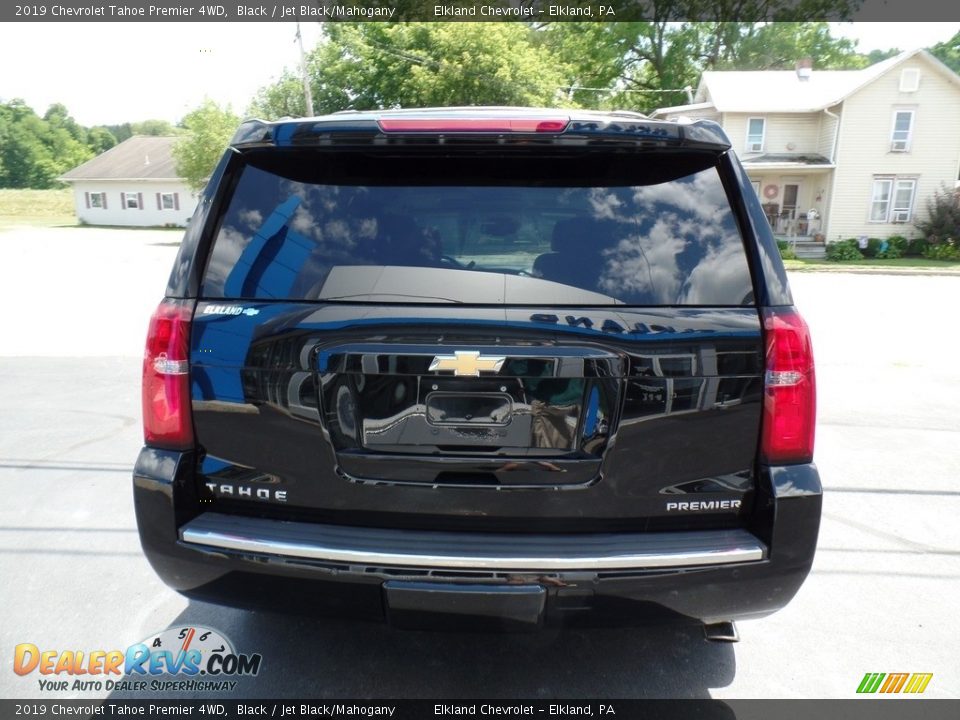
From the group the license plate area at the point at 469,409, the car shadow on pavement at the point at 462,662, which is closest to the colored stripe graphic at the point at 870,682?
the car shadow on pavement at the point at 462,662

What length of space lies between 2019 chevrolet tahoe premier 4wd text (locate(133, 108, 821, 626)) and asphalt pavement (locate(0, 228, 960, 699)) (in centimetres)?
44

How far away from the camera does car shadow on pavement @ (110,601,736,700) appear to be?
2.67m

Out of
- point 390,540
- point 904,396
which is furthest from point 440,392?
point 904,396

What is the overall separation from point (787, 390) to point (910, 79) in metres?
33.5

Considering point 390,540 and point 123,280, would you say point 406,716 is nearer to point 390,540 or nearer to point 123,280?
point 390,540

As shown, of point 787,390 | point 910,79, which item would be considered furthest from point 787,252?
point 787,390

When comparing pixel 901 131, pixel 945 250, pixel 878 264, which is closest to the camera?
pixel 878 264

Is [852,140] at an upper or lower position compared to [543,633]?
upper

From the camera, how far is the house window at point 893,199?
96.4ft

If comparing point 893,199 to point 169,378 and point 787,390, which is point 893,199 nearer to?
point 787,390

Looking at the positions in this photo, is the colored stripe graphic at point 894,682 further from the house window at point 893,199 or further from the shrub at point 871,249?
the house window at point 893,199

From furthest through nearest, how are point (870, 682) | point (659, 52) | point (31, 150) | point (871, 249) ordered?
point (31, 150)
point (659, 52)
point (871, 249)
point (870, 682)

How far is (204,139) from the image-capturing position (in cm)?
3706

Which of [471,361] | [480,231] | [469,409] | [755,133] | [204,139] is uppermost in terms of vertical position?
[755,133]
